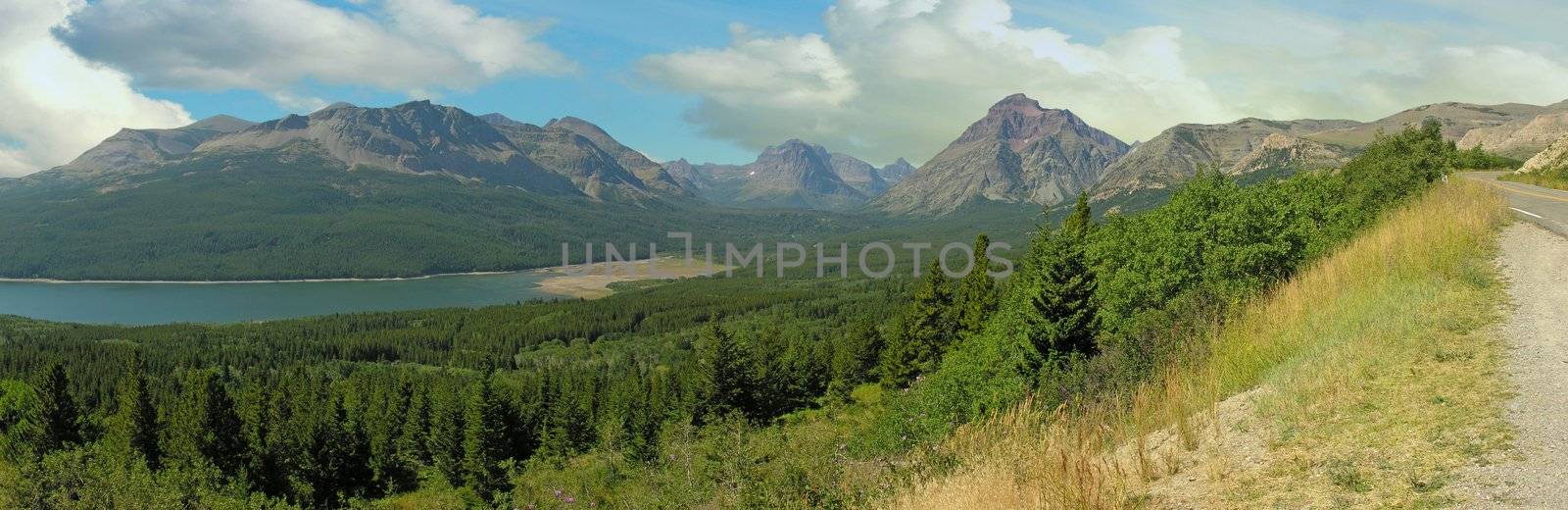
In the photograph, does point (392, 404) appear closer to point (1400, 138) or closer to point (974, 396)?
Answer: point (974, 396)

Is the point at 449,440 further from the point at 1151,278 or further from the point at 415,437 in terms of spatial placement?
the point at 1151,278

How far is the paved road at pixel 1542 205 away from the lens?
19031 mm

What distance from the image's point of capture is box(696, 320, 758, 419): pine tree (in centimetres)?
6388

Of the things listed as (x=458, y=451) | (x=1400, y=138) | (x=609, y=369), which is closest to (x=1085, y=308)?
(x=1400, y=138)

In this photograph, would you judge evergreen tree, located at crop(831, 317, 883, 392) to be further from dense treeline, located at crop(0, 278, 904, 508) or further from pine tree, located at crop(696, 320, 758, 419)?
pine tree, located at crop(696, 320, 758, 419)

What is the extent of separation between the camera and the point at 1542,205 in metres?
23.8

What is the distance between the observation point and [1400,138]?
50406mm

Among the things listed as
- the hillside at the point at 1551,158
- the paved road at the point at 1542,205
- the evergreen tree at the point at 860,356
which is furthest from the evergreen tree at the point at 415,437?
the hillside at the point at 1551,158

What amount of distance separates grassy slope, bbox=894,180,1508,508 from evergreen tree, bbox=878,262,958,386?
1799 inches

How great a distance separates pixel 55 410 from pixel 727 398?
205ft

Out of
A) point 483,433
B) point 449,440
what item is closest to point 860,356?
point 483,433

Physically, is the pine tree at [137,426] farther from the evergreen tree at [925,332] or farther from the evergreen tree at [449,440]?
the evergreen tree at [925,332]

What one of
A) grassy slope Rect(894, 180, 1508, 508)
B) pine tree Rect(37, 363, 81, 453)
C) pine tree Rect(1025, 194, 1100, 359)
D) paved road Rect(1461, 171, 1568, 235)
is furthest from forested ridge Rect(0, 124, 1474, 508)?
paved road Rect(1461, 171, 1568, 235)

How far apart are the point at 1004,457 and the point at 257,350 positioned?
636 feet
